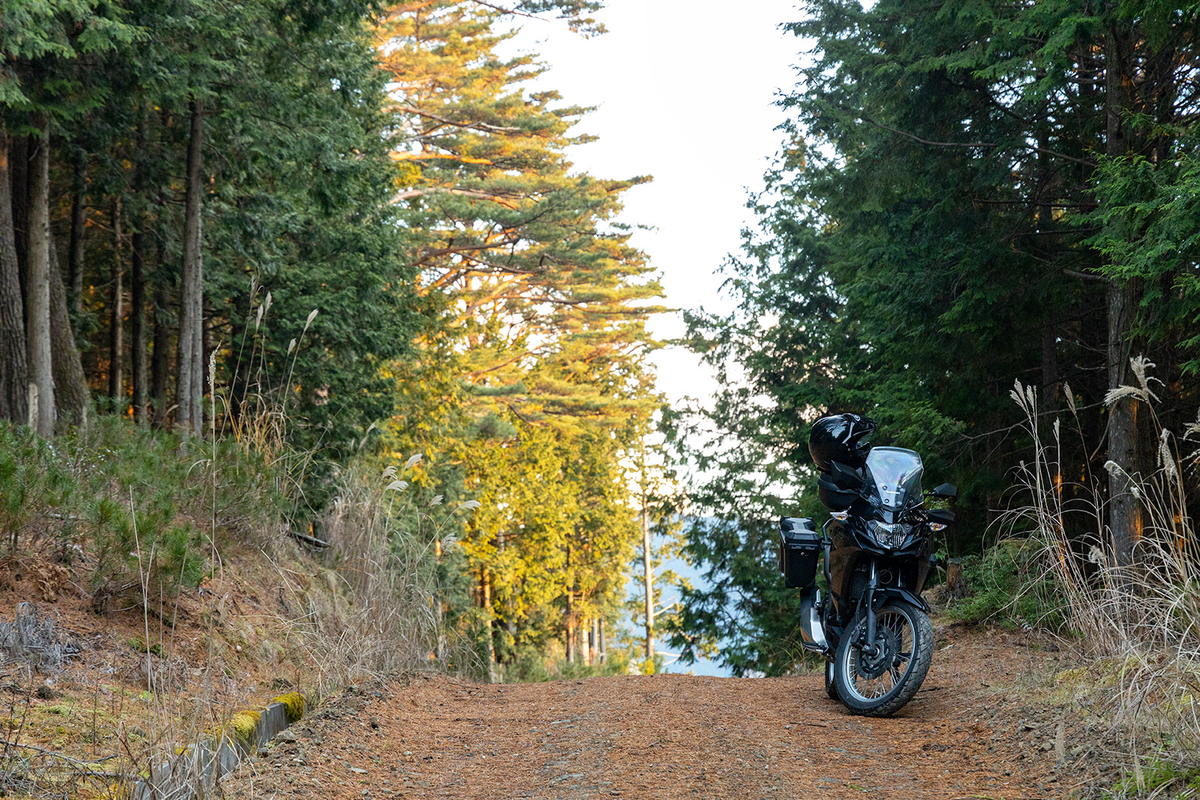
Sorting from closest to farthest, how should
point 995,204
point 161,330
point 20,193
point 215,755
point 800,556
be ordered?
point 215,755 < point 800,556 < point 995,204 < point 20,193 < point 161,330

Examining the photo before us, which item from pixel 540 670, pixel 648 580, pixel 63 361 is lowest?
pixel 540 670

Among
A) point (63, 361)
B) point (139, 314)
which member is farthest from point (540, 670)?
point (63, 361)

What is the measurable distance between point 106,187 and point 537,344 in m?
22.1

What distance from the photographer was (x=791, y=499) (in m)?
20.9

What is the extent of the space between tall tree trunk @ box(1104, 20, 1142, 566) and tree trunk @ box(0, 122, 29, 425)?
30.9ft

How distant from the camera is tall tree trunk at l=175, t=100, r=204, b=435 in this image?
10531mm

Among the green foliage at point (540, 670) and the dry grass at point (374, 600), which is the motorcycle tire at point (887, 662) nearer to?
the dry grass at point (374, 600)

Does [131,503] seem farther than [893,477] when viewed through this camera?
No

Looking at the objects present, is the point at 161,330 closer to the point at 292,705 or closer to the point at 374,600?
the point at 374,600

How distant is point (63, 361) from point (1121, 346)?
10112mm

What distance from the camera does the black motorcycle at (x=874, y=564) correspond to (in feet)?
17.9

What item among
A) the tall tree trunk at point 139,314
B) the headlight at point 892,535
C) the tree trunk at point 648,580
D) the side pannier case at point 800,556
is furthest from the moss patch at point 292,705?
the tree trunk at point 648,580

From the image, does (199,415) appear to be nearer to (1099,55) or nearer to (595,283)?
(1099,55)

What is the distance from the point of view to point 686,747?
187 inches
